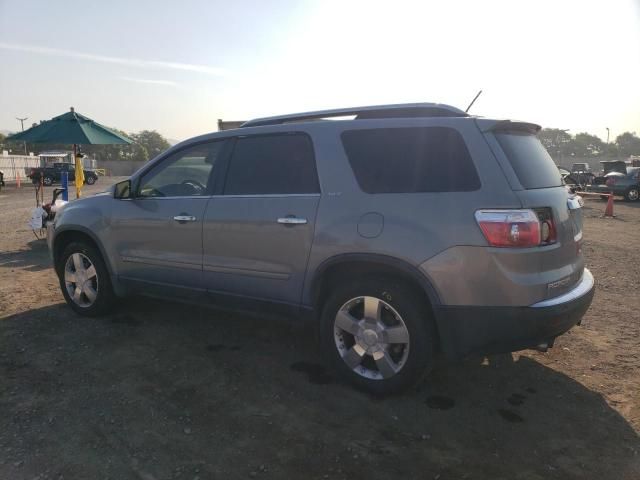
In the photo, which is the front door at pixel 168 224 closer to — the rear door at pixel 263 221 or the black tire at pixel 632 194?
the rear door at pixel 263 221

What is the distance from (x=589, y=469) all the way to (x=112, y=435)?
106 inches

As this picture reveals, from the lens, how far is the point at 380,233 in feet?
10.3

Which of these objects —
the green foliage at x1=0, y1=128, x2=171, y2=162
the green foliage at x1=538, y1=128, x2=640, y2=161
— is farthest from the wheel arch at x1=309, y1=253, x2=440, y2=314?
the green foliage at x1=538, y1=128, x2=640, y2=161

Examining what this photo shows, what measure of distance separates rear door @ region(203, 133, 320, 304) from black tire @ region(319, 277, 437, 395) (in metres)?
0.34

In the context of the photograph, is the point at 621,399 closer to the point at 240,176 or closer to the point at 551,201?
the point at 551,201

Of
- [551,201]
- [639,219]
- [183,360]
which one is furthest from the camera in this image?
[639,219]

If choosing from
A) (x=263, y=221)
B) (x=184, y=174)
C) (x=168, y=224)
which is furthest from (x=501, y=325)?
(x=184, y=174)

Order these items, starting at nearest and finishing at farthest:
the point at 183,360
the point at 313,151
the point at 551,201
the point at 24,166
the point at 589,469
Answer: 1. the point at 589,469
2. the point at 551,201
3. the point at 313,151
4. the point at 183,360
5. the point at 24,166

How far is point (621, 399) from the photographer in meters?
3.34

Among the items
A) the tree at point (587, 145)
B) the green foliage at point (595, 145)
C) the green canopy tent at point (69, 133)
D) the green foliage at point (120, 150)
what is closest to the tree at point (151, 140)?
the green foliage at point (120, 150)

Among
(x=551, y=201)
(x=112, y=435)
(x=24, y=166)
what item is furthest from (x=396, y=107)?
(x=24, y=166)

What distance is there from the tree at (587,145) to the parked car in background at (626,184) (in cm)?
8639

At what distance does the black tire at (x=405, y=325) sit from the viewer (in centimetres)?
311

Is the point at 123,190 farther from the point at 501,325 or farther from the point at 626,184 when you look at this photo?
the point at 626,184
